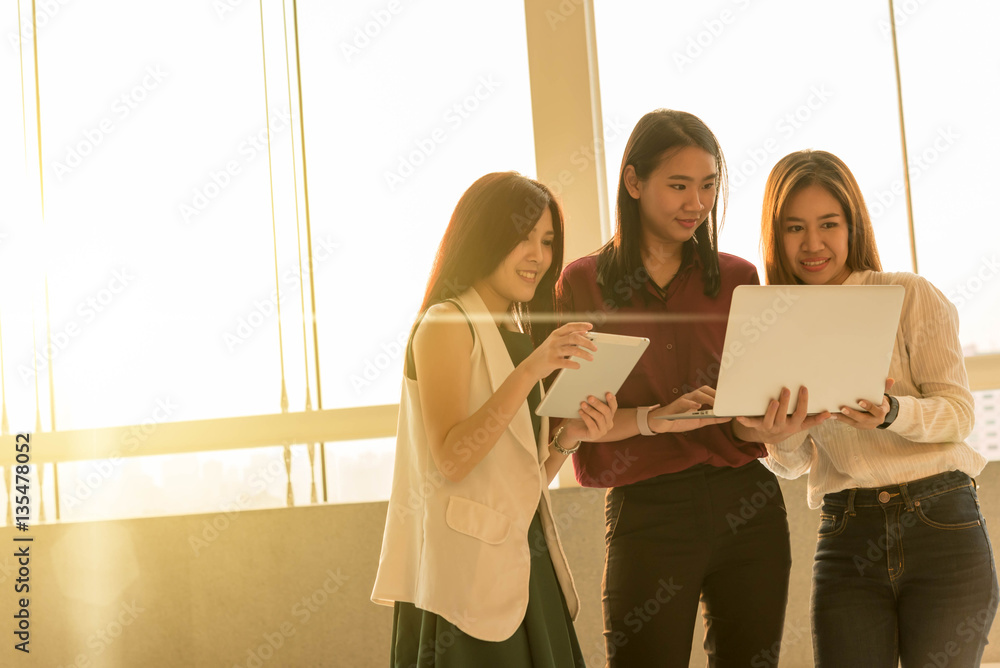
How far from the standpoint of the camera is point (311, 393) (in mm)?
2992

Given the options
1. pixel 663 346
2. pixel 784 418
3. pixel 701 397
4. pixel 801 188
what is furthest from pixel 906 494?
pixel 801 188

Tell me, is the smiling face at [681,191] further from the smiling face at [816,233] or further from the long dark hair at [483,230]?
the long dark hair at [483,230]

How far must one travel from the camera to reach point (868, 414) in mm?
1390

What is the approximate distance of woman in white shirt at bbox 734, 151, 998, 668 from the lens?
4.44ft

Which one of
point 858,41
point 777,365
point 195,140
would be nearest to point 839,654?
point 777,365

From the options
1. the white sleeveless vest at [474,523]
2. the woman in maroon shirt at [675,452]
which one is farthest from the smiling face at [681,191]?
the white sleeveless vest at [474,523]

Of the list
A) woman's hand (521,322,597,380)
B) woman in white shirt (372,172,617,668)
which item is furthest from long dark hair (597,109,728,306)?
woman's hand (521,322,597,380)

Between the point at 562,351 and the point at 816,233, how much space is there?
25.8 inches

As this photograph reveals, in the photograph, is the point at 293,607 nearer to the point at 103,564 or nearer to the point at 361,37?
the point at 103,564

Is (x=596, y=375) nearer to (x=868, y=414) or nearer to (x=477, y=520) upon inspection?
(x=477, y=520)

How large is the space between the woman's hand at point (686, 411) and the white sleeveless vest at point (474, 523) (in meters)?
0.27

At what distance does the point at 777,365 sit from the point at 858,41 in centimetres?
215

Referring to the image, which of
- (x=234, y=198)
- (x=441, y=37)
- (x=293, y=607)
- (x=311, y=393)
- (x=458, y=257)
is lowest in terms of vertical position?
(x=293, y=607)

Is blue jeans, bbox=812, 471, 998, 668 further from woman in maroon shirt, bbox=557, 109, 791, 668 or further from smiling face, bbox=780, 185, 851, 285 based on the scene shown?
smiling face, bbox=780, 185, 851, 285
